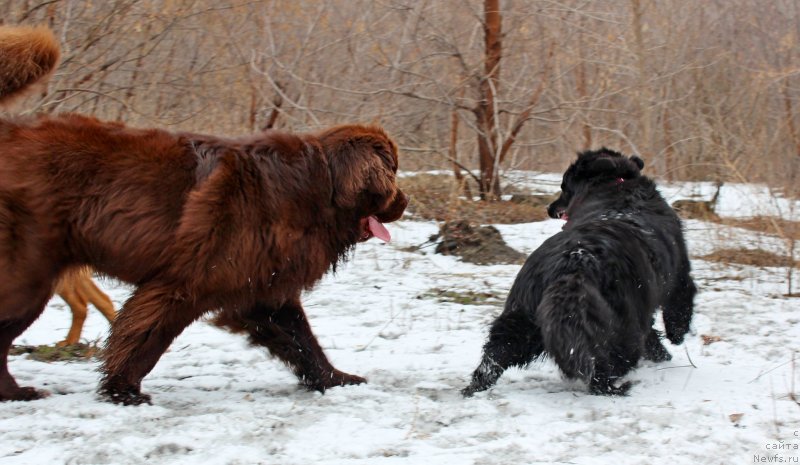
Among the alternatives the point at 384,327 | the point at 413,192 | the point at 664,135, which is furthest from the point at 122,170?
the point at 664,135

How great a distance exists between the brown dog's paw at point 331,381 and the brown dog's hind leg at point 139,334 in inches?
32.5

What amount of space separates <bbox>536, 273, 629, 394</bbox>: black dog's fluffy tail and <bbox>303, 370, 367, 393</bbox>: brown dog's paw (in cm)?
117

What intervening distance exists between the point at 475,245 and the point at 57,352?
4.65 meters

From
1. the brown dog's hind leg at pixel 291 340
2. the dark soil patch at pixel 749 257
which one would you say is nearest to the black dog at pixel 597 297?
the brown dog's hind leg at pixel 291 340

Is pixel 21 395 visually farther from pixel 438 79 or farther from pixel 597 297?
pixel 438 79

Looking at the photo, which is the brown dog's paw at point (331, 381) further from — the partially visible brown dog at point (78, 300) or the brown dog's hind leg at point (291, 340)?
the partially visible brown dog at point (78, 300)

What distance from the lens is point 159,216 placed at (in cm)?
389

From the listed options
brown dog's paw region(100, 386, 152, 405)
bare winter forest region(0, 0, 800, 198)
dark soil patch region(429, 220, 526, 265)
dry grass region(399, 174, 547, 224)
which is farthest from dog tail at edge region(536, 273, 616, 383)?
bare winter forest region(0, 0, 800, 198)

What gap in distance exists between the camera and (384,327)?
6.00 meters

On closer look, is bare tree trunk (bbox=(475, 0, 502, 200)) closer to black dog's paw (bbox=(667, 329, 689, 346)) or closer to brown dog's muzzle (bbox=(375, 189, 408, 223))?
black dog's paw (bbox=(667, 329, 689, 346))

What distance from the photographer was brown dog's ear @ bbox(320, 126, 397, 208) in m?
4.19

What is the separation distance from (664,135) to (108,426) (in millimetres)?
11113

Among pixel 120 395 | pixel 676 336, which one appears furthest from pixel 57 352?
pixel 676 336

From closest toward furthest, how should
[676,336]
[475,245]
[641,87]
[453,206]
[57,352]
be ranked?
[676,336]
[57,352]
[475,245]
[453,206]
[641,87]
